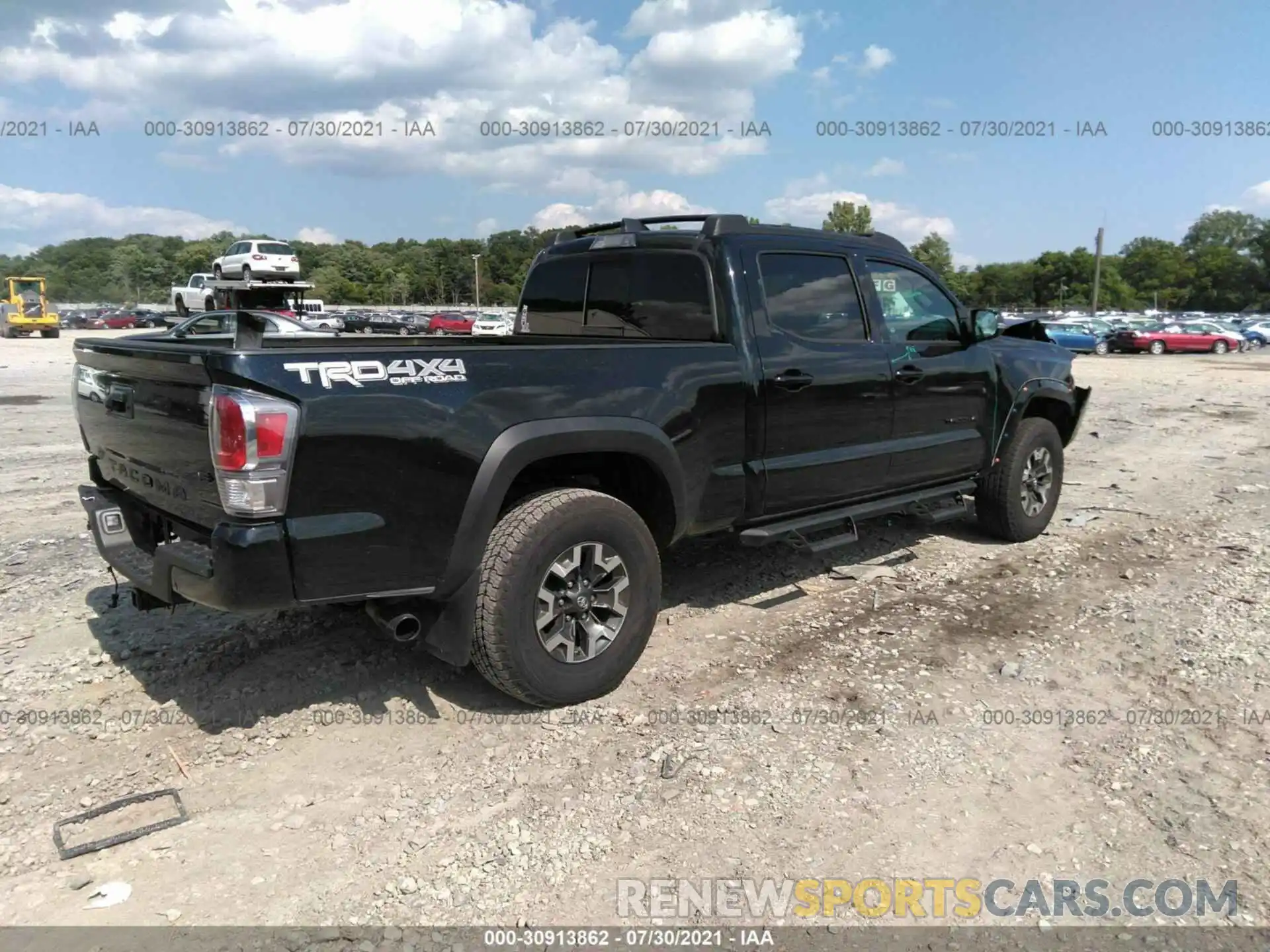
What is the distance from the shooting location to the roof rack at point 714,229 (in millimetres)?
A: 4352

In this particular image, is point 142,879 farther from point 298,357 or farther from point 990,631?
point 990,631

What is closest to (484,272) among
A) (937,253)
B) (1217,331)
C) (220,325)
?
(937,253)

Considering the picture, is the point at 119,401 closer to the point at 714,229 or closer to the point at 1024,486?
the point at 714,229

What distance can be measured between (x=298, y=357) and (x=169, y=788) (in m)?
1.62

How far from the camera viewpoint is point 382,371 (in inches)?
118

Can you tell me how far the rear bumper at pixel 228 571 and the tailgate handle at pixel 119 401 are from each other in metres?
0.57

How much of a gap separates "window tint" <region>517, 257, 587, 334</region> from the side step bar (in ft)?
5.31

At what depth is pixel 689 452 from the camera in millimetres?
3920

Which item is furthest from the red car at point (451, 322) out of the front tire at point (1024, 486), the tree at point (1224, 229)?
the tree at point (1224, 229)

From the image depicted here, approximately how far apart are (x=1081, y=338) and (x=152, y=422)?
129 ft

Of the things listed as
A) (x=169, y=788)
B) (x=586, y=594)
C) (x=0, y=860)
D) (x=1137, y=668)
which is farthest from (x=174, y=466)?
(x=1137, y=668)

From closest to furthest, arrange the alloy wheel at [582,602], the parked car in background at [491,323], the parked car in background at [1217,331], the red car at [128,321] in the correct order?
the alloy wheel at [582,602] < the parked car in background at [491,323] < the parked car in background at [1217,331] < the red car at [128,321]

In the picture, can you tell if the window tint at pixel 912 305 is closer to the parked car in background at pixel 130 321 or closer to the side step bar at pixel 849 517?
the side step bar at pixel 849 517

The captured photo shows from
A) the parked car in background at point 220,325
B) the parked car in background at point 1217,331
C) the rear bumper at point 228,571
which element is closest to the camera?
the rear bumper at point 228,571
